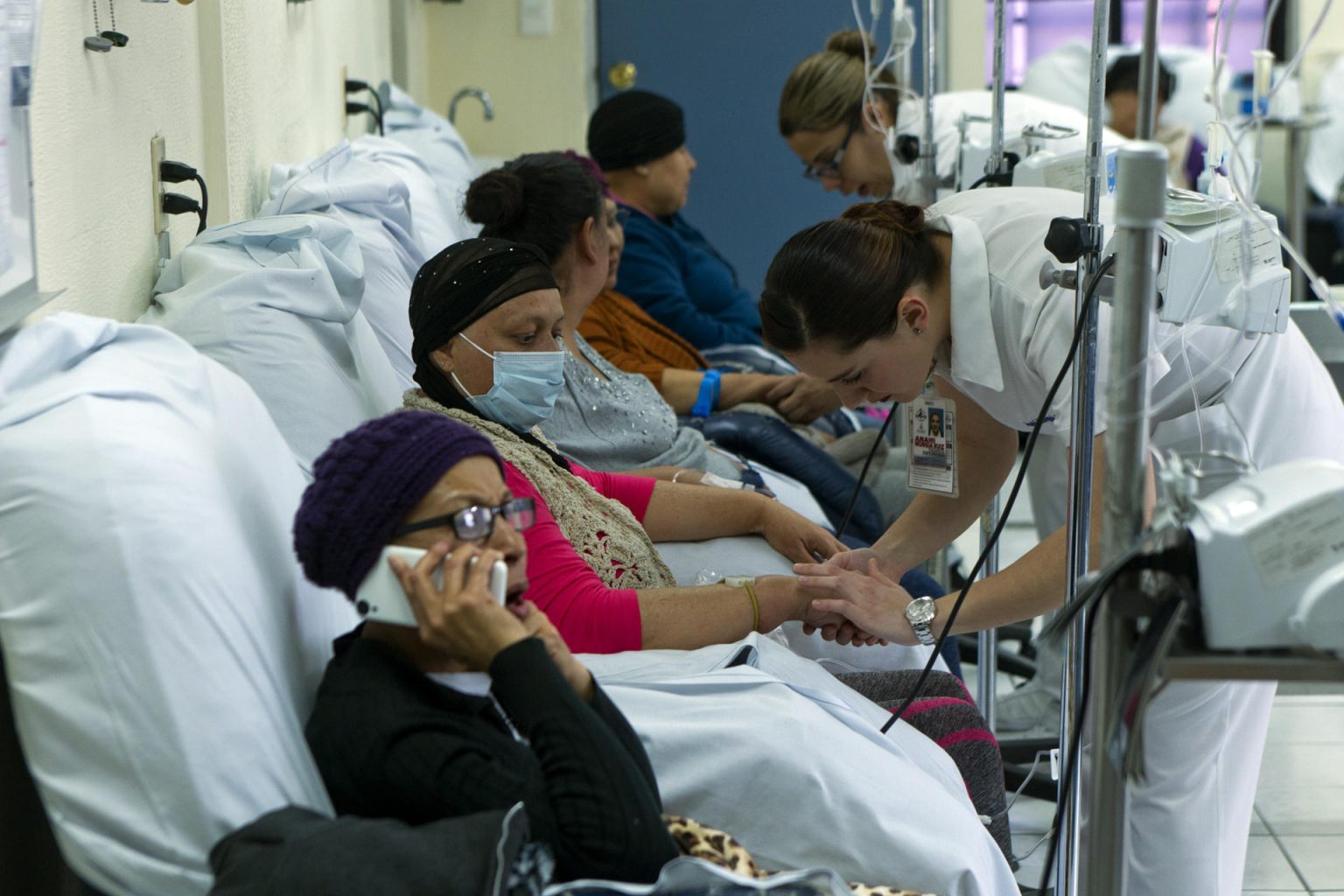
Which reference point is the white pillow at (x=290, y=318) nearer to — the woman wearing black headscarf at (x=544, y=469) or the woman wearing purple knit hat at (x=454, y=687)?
the woman wearing black headscarf at (x=544, y=469)

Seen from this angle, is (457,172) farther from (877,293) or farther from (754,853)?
(754,853)

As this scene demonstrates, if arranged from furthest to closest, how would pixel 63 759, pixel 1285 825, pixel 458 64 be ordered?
pixel 458 64, pixel 1285 825, pixel 63 759

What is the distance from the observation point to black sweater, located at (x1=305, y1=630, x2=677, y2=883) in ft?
3.72

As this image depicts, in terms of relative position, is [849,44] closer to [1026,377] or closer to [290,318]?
[1026,377]

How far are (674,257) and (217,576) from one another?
2.60 meters

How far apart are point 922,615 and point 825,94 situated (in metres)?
1.85

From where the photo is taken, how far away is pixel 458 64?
520 centimetres

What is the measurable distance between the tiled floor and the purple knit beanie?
1.43 meters

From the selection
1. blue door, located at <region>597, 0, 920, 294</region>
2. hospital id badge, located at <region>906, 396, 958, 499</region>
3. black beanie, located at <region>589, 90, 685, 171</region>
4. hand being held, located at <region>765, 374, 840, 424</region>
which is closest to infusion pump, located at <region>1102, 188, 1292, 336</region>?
hospital id badge, located at <region>906, 396, 958, 499</region>

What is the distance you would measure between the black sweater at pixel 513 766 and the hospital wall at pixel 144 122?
0.60 metres

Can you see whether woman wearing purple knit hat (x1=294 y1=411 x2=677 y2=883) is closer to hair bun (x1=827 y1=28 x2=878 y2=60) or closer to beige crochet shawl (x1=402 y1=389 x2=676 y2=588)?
beige crochet shawl (x1=402 y1=389 x2=676 y2=588)

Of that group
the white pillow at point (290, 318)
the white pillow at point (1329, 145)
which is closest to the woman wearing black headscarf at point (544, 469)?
the white pillow at point (290, 318)

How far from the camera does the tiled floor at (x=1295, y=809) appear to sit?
92.7 inches

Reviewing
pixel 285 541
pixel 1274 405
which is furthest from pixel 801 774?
pixel 1274 405
